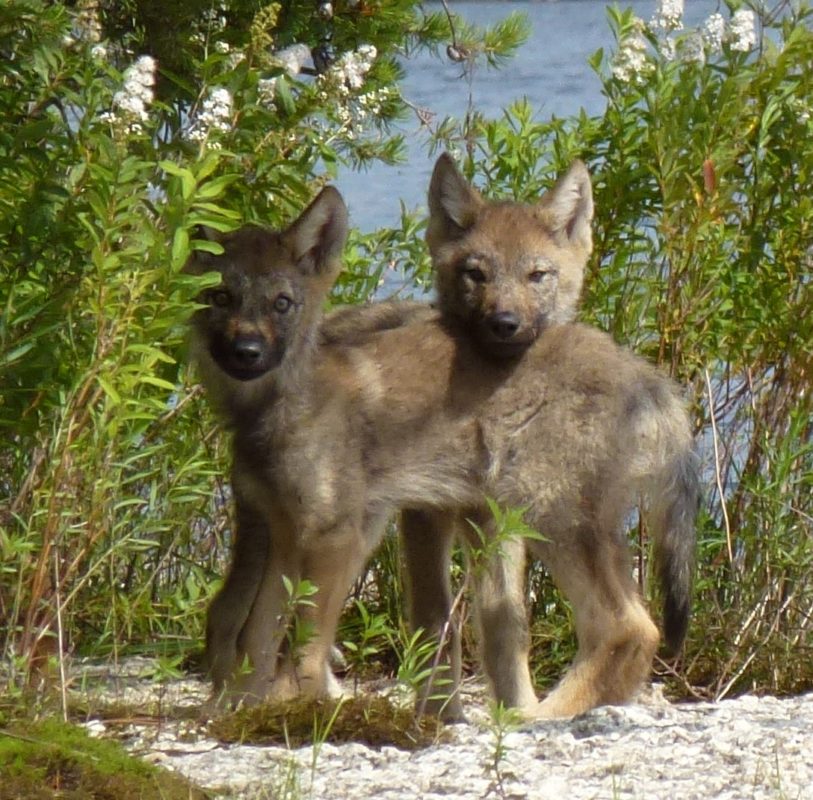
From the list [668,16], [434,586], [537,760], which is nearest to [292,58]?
[668,16]

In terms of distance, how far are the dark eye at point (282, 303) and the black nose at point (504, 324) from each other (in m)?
0.78

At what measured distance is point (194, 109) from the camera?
5945 mm

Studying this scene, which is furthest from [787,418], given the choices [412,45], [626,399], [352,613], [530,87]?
[530,87]

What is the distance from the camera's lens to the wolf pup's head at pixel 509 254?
650 centimetres

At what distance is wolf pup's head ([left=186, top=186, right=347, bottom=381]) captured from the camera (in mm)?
5984

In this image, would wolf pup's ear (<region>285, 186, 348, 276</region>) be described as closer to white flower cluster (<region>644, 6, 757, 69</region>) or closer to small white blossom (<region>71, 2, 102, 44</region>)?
small white blossom (<region>71, 2, 102, 44</region>)

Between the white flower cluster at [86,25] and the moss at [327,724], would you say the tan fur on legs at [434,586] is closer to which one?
the moss at [327,724]

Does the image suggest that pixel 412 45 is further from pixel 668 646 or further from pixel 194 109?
pixel 668 646

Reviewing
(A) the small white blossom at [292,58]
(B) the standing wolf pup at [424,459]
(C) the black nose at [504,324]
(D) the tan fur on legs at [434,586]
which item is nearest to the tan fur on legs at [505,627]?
(B) the standing wolf pup at [424,459]

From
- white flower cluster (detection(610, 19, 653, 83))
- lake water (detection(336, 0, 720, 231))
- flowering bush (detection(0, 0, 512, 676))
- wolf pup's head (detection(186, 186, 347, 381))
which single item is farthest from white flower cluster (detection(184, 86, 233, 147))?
lake water (detection(336, 0, 720, 231))

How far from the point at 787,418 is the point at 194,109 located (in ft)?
9.02

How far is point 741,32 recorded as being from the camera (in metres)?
6.62

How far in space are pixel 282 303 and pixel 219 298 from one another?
0.24 m

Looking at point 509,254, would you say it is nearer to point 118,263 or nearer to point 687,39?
point 687,39
